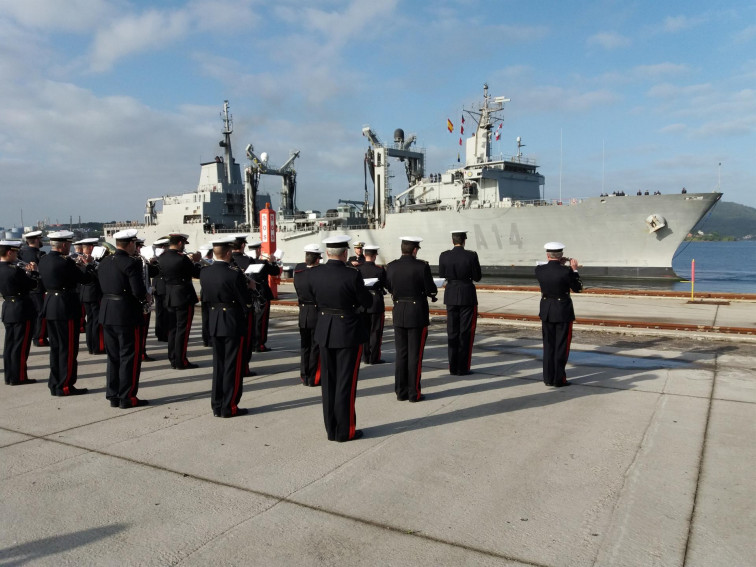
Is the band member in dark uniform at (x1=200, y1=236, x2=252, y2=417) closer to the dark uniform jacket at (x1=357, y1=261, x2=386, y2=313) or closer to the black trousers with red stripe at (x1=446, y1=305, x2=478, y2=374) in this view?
the dark uniform jacket at (x1=357, y1=261, x2=386, y2=313)

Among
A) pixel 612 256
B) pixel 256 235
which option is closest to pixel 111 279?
pixel 612 256

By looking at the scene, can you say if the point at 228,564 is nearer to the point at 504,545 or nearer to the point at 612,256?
the point at 504,545

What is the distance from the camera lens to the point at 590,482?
3266 mm

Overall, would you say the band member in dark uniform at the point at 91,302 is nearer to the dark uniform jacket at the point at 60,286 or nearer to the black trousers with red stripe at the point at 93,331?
the black trousers with red stripe at the point at 93,331

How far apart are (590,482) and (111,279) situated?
14.4ft

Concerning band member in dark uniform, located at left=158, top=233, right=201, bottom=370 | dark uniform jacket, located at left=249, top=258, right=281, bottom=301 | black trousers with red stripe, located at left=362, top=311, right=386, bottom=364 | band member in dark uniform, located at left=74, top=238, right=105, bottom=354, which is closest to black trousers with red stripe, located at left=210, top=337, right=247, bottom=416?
dark uniform jacket, located at left=249, top=258, right=281, bottom=301

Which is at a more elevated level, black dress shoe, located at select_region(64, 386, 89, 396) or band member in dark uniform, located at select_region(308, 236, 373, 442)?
band member in dark uniform, located at select_region(308, 236, 373, 442)

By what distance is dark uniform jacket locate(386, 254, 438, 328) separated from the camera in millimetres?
5281

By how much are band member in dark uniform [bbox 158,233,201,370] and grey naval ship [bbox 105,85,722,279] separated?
22.0 m

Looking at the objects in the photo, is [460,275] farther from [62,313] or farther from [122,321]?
[62,313]

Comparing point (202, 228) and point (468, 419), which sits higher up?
point (202, 228)

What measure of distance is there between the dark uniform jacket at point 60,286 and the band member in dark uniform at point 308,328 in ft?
7.54

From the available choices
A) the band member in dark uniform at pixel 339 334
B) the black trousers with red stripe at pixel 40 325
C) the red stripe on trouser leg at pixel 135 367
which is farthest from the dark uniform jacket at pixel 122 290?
the black trousers with red stripe at pixel 40 325

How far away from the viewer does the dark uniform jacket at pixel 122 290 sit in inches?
195
